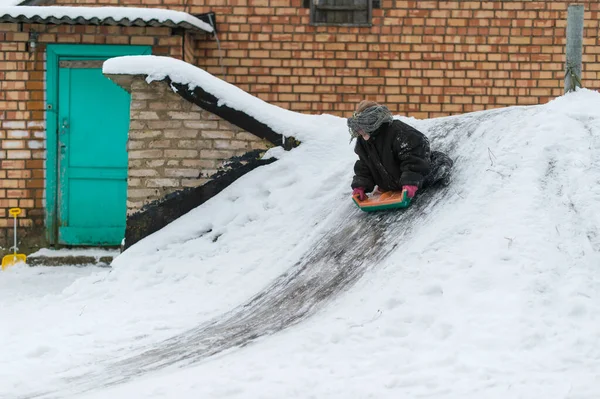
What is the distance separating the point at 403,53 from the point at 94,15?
3.65m

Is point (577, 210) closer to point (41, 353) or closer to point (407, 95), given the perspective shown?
point (41, 353)

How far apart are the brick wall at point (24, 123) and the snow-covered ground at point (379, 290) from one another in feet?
5.92

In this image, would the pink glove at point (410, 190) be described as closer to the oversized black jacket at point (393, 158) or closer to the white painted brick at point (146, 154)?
the oversized black jacket at point (393, 158)

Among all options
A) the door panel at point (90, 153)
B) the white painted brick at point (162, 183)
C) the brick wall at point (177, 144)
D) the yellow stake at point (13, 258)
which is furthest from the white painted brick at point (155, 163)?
the yellow stake at point (13, 258)

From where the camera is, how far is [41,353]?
4.06 m

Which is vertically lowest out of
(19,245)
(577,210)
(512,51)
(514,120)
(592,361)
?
(19,245)

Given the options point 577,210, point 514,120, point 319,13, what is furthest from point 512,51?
point 577,210

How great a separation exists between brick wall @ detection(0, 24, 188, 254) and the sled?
12.3ft

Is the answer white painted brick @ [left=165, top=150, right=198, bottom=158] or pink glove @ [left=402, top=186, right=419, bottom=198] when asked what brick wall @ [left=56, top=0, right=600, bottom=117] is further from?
pink glove @ [left=402, top=186, right=419, bottom=198]

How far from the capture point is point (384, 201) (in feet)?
16.6

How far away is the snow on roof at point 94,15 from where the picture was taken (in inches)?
294

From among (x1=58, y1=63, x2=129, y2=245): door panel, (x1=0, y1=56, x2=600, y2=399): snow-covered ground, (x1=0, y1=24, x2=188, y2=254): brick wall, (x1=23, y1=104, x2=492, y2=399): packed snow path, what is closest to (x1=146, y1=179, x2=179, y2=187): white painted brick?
(x1=0, y1=56, x2=600, y2=399): snow-covered ground

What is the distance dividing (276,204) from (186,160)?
1.02 m

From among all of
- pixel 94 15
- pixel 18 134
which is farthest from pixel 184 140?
pixel 18 134
